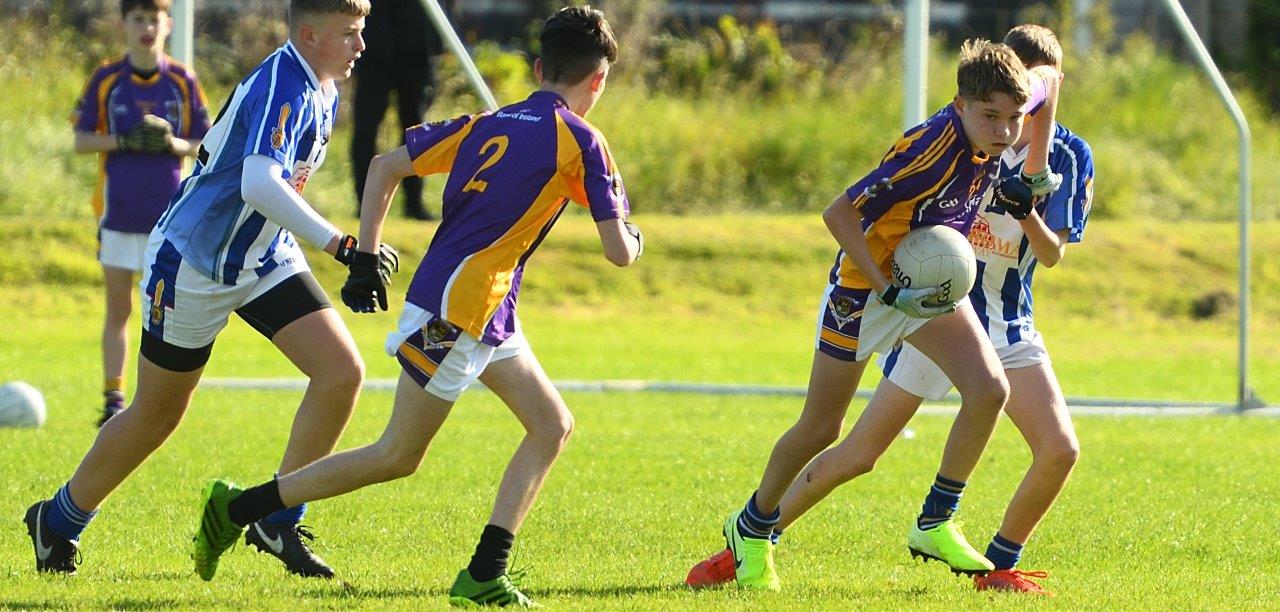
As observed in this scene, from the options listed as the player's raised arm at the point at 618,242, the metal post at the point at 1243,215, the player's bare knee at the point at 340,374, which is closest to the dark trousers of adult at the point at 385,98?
the metal post at the point at 1243,215

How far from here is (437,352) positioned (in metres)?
5.26

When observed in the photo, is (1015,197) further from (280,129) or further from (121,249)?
(121,249)

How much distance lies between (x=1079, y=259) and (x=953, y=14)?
7104 millimetres

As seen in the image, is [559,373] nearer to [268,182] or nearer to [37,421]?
[37,421]

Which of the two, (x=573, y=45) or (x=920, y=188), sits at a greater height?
(x=573, y=45)

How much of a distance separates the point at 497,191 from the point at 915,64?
5.11 m

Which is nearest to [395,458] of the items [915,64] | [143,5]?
[143,5]

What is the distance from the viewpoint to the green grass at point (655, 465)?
5.91 m

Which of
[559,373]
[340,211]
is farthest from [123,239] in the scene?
[340,211]

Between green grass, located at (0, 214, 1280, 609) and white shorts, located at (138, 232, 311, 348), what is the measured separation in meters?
0.84

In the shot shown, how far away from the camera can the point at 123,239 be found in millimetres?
9555

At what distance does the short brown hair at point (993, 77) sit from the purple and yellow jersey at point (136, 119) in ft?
17.9

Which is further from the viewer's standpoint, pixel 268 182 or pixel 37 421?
pixel 37 421

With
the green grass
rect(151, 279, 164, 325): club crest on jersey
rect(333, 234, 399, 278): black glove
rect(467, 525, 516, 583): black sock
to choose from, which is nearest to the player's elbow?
the green grass
